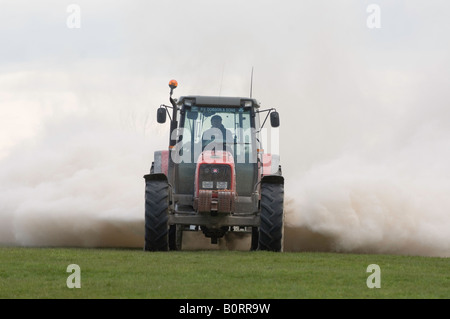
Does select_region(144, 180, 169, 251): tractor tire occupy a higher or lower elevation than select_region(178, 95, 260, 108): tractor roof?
lower

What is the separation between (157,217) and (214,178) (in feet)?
4.78

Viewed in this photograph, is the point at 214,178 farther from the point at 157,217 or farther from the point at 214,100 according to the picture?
the point at 214,100

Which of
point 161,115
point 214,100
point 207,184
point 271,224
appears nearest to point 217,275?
point 271,224

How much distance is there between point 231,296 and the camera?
12453 millimetres

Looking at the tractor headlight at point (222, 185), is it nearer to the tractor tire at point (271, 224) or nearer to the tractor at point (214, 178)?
the tractor at point (214, 178)

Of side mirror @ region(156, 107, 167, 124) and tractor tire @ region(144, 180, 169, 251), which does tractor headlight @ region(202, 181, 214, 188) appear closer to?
tractor tire @ region(144, 180, 169, 251)

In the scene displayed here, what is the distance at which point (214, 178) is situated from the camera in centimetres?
1998

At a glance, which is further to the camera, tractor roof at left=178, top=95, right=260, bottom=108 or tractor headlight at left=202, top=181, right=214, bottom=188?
tractor roof at left=178, top=95, right=260, bottom=108

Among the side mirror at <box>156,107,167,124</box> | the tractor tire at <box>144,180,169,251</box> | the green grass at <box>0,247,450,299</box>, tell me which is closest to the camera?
the green grass at <box>0,247,450,299</box>

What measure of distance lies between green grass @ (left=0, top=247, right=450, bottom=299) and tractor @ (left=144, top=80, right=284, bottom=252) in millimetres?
928

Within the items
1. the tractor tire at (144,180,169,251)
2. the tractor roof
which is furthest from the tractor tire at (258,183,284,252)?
the tractor roof

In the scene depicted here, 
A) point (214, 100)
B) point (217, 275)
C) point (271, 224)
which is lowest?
point (217, 275)

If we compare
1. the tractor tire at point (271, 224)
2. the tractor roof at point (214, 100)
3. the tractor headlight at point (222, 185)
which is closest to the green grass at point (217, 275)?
the tractor tire at point (271, 224)

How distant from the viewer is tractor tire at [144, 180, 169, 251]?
63.6ft
